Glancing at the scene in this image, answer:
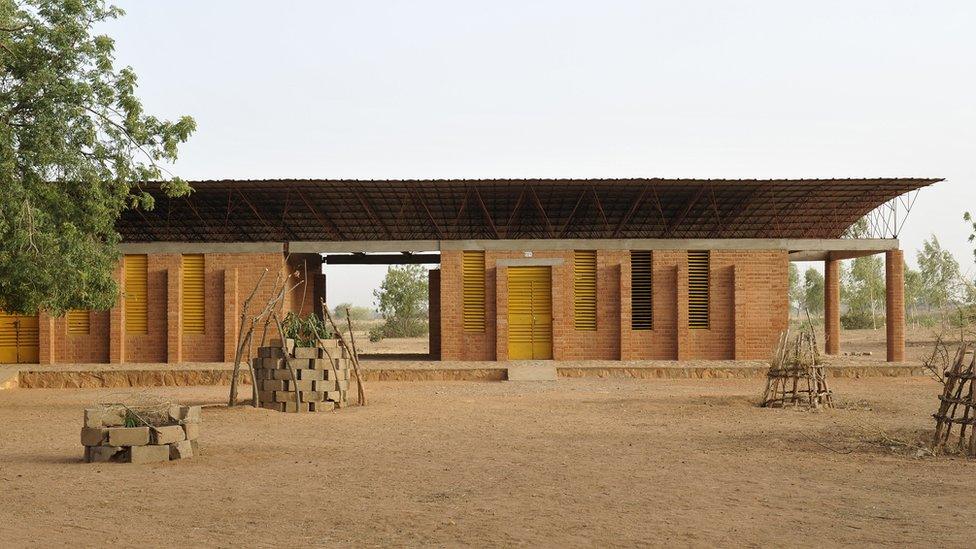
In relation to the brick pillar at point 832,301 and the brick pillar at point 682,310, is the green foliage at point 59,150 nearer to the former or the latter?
the brick pillar at point 682,310

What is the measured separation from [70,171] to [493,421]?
369 inches

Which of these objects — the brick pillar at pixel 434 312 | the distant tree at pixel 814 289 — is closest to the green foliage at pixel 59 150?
the brick pillar at pixel 434 312

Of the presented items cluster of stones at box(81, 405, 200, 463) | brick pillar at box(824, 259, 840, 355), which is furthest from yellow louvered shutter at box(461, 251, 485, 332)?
cluster of stones at box(81, 405, 200, 463)

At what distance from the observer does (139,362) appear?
88.8 ft

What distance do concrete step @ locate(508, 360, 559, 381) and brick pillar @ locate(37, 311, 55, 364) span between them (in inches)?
515

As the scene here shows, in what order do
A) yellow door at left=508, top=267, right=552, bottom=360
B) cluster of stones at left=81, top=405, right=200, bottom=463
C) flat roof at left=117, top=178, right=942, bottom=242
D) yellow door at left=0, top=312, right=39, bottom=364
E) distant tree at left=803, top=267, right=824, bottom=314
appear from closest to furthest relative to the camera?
cluster of stones at left=81, top=405, right=200, bottom=463
flat roof at left=117, top=178, right=942, bottom=242
yellow door at left=508, top=267, right=552, bottom=360
yellow door at left=0, top=312, right=39, bottom=364
distant tree at left=803, top=267, right=824, bottom=314

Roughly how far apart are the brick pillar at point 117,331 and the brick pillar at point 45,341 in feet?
5.26

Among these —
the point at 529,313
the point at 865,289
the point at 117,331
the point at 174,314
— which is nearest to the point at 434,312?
the point at 529,313

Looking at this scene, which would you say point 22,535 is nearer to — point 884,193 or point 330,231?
point 330,231

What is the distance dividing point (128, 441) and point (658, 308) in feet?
57.9

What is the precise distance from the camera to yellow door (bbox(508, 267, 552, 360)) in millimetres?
26891

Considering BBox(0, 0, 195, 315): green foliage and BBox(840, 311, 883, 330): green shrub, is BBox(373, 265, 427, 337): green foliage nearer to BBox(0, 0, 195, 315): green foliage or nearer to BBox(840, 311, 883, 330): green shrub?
BBox(840, 311, 883, 330): green shrub

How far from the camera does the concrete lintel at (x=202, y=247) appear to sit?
26.8 metres

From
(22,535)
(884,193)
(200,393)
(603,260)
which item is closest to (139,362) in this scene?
(200,393)
